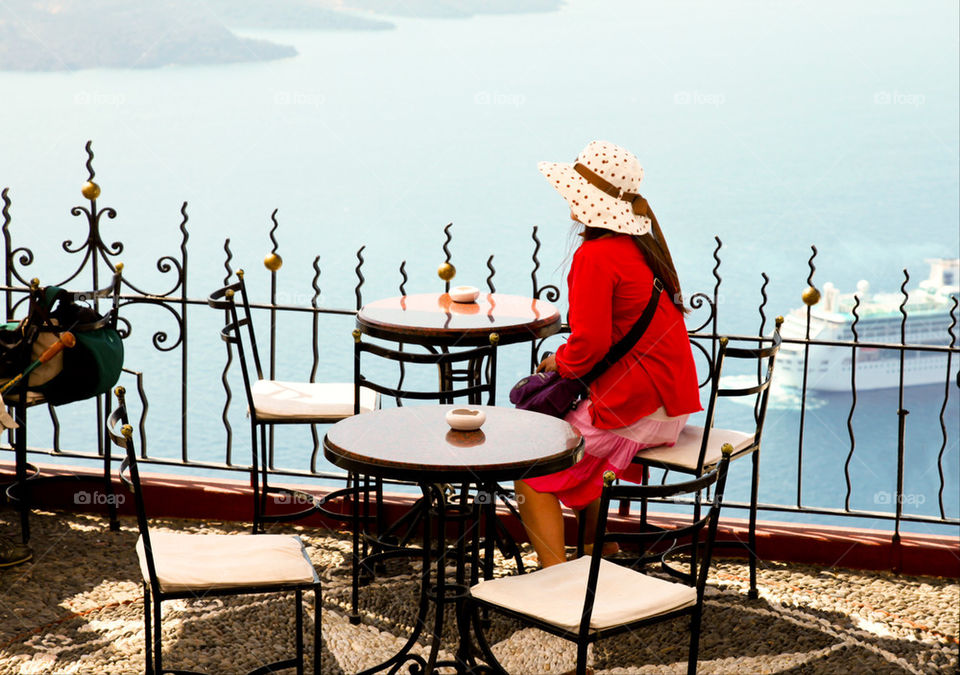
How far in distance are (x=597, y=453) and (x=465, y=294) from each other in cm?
109

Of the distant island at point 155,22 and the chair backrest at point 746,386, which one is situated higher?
the distant island at point 155,22

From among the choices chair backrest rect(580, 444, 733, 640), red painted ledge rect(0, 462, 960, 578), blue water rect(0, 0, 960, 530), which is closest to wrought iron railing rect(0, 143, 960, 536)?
red painted ledge rect(0, 462, 960, 578)

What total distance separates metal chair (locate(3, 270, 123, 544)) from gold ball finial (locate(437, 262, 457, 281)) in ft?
4.66

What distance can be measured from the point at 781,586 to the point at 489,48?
18.5 meters

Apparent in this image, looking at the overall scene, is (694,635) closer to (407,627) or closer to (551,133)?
(407,627)

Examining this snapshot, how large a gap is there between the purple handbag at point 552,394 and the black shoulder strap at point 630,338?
9cm

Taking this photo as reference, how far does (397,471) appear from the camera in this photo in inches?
102

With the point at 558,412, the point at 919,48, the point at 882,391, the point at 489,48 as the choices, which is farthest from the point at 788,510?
the point at 882,391

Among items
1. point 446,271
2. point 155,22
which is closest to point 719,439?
point 446,271

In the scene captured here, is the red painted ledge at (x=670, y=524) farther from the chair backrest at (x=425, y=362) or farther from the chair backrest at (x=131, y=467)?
the chair backrest at (x=131, y=467)

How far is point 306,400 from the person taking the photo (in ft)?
13.6

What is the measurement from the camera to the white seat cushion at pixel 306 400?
4.05 m

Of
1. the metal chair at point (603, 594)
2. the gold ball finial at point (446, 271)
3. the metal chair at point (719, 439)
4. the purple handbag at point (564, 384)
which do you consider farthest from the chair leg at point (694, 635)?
the gold ball finial at point (446, 271)

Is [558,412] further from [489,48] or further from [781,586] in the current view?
[489,48]
